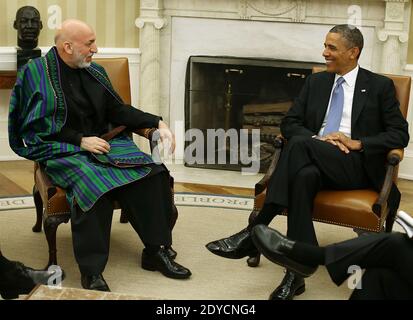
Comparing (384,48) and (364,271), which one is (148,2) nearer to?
(384,48)

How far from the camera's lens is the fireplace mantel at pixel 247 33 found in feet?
18.1

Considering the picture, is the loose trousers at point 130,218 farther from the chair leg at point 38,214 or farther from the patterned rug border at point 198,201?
the patterned rug border at point 198,201

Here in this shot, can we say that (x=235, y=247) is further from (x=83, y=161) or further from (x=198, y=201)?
(x=198, y=201)

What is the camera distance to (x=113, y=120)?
13.5ft

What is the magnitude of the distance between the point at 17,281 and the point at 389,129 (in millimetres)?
1939

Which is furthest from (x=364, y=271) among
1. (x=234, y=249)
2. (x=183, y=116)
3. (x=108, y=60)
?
(x=183, y=116)

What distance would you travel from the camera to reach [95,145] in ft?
12.3

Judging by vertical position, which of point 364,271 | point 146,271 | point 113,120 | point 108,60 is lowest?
point 146,271

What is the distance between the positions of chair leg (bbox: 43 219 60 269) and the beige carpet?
12 cm

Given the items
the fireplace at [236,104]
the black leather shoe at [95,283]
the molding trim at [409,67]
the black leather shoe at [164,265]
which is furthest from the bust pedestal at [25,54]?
the molding trim at [409,67]

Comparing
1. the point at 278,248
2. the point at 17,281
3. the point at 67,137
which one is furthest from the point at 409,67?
the point at 17,281

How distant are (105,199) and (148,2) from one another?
8.48 ft

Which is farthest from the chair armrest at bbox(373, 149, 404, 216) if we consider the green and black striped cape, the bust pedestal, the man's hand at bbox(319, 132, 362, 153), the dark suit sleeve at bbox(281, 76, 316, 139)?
the bust pedestal

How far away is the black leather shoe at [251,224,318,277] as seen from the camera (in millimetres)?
3049
